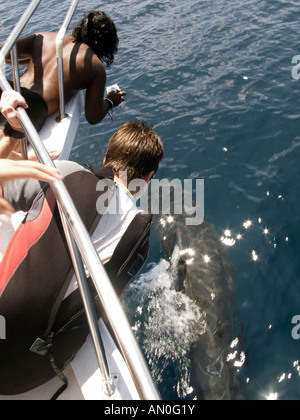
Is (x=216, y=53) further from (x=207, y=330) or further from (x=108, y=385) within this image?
(x=108, y=385)

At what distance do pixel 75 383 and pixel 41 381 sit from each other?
235mm

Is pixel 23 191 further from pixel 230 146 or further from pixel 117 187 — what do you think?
pixel 230 146

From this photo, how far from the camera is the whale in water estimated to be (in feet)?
10.2

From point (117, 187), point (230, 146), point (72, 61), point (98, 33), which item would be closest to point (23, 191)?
point (117, 187)

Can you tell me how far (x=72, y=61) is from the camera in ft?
12.8

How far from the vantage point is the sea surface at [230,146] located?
332 centimetres

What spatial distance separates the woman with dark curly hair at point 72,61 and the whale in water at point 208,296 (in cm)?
211

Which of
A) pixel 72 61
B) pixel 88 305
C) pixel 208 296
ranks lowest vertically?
pixel 208 296

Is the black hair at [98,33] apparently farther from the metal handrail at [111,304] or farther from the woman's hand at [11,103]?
the metal handrail at [111,304]

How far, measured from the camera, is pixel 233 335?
3393 mm

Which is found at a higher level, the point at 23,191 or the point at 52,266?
the point at 23,191

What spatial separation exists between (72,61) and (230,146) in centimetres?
293

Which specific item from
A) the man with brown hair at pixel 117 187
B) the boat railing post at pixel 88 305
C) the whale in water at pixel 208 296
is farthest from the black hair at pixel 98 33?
the boat railing post at pixel 88 305

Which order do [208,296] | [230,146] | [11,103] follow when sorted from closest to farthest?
[11,103]
[208,296]
[230,146]
